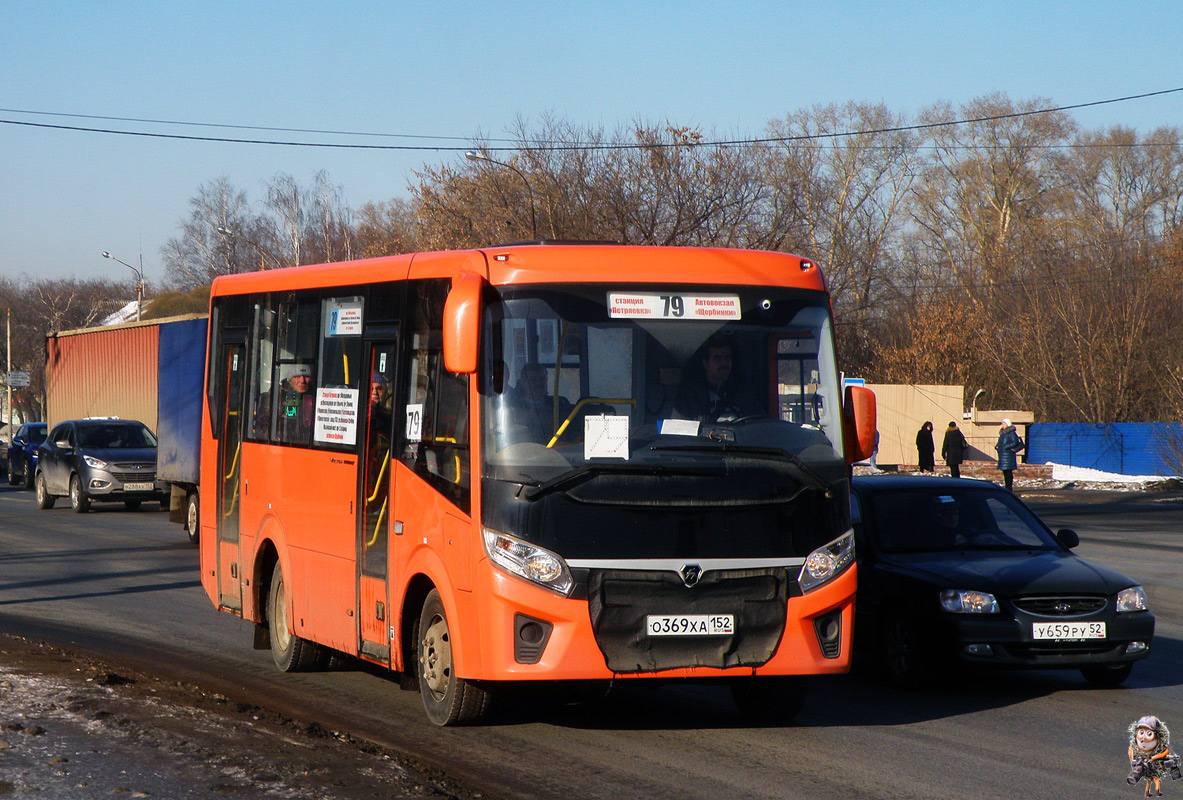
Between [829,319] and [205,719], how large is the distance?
3.95m

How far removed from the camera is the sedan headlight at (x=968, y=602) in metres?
8.47

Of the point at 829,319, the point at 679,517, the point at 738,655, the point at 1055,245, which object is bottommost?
the point at 738,655

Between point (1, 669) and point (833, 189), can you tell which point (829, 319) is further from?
point (833, 189)

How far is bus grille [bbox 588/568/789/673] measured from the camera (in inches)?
259

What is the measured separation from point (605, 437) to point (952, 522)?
13.1ft

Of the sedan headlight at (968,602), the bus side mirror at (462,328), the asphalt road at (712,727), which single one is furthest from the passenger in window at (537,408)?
the sedan headlight at (968,602)

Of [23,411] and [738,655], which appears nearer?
[738,655]

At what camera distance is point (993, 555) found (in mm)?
9312

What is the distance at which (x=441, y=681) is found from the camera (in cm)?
721

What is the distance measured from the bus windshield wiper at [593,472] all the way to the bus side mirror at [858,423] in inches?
42.1

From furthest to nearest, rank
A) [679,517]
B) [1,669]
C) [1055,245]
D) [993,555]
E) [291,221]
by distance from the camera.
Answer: [291,221], [1055,245], [993,555], [1,669], [679,517]

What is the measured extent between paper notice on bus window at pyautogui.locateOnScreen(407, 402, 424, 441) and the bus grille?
141cm

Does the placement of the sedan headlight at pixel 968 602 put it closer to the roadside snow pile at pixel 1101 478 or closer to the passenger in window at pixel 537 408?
the passenger in window at pixel 537 408

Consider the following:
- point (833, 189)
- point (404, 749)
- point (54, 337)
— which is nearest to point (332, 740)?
point (404, 749)
